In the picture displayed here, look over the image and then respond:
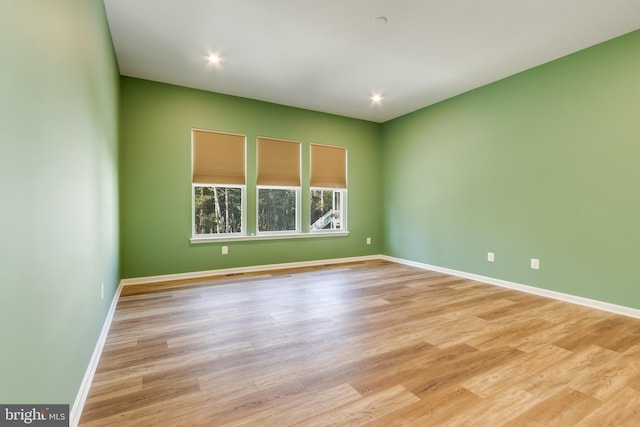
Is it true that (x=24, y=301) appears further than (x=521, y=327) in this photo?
No

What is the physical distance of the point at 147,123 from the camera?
4.17 m

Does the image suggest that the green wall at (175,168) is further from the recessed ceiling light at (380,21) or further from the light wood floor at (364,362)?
the recessed ceiling light at (380,21)

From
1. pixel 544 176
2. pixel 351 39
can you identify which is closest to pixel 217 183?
pixel 351 39

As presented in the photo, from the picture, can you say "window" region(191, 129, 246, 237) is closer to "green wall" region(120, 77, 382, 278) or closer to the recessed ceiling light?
"green wall" region(120, 77, 382, 278)

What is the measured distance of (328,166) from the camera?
223 inches

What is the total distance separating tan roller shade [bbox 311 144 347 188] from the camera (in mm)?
5520

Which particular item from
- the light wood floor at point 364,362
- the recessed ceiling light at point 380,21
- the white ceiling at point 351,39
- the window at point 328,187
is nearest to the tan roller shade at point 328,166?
the window at point 328,187

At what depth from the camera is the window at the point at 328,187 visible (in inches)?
219

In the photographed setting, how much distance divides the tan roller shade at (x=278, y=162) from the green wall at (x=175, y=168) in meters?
0.13

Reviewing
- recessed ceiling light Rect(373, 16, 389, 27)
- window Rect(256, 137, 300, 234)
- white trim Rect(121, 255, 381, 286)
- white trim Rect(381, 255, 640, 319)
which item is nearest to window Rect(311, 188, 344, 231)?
window Rect(256, 137, 300, 234)

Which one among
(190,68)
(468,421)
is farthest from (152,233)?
(468,421)

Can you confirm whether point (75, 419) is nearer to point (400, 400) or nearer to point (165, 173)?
point (400, 400)

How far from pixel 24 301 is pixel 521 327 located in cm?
336

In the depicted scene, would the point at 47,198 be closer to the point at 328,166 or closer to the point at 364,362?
the point at 364,362
